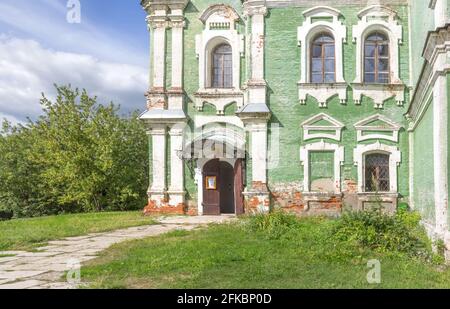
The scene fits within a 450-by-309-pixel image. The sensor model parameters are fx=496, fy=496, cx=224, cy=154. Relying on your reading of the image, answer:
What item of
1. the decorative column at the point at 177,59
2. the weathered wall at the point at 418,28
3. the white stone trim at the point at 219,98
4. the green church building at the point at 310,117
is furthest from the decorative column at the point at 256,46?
the weathered wall at the point at 418,28

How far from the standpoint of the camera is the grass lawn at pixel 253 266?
19.9 ft

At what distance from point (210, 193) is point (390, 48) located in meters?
7.49

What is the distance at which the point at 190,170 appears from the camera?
16.7 meters

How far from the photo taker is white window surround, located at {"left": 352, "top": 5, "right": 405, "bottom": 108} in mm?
15484

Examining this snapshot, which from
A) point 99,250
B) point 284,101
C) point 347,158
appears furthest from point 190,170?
point 99,250

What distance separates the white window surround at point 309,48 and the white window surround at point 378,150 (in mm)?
1609

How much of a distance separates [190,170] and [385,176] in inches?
248

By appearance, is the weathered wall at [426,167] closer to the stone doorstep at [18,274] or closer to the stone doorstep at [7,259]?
the stone doorstep at [18,274]

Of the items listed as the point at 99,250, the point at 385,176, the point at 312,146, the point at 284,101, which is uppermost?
the point at 284,101

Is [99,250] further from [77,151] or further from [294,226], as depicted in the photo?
[77,151]

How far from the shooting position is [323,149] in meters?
15.4

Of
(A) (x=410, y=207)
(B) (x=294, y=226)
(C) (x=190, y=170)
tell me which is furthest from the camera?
(C) (x=190, y=170)

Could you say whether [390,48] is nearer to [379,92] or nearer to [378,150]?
[379,92]

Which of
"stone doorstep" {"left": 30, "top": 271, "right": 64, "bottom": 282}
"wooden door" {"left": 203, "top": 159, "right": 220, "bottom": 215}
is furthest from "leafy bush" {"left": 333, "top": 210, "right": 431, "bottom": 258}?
"wooden door" {"left": 203, "top": 159, "right": 220, "bottom": 215}
